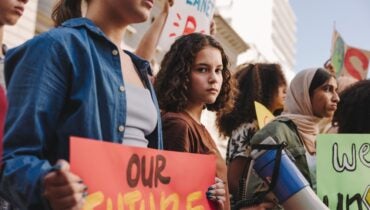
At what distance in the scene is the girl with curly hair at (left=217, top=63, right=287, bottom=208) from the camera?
2.99 metres

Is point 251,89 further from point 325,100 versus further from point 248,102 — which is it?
point 325,100

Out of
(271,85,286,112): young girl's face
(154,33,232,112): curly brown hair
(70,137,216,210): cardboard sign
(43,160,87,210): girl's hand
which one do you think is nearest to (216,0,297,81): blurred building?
(271,85,286,112): young girl's face

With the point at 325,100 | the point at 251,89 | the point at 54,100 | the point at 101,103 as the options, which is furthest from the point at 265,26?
the point at 54,100

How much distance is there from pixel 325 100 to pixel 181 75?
2.88 ft

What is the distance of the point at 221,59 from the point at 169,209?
114 centimetres

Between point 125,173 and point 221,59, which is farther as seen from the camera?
point 221,59

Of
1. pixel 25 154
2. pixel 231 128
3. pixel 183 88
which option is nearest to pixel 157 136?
pixel 25 154

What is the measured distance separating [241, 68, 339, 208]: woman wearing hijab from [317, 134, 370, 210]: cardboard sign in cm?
16

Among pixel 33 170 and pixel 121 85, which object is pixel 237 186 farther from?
pixel 33 170

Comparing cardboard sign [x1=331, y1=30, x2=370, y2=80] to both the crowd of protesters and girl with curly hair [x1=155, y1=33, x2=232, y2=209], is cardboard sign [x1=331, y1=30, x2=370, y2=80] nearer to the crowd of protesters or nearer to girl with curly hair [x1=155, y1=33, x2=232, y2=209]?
the crowd of protesters

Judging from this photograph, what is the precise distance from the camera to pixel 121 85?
1.40m

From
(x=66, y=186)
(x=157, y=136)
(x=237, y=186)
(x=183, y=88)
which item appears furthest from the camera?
(x=237, y=186)

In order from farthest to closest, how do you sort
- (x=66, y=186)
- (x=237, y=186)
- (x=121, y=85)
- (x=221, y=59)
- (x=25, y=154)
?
(x=237, y=186) → (x=221, y=59) → (x=121, y=85) → (x=25, y=154) → (x=66, y=186)

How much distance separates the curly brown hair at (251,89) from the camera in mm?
3186
